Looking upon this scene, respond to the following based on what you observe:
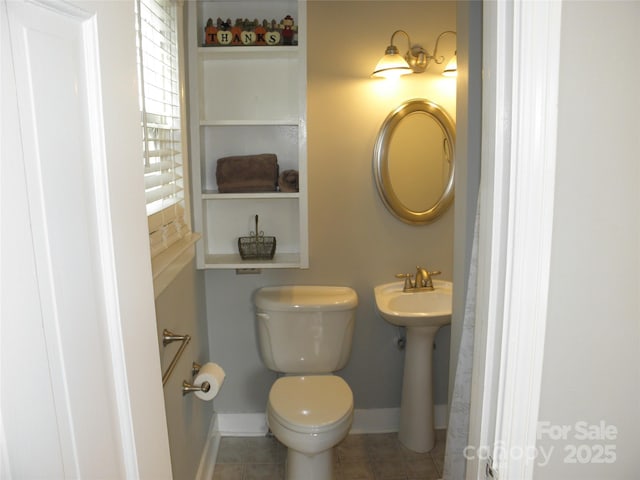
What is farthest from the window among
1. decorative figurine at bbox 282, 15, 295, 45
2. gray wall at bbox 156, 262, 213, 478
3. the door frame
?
the door frame

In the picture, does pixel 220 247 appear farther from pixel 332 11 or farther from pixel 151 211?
pixel 332 11

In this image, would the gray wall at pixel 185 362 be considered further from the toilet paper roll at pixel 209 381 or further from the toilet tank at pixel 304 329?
the toilet tank at pixel 304 329

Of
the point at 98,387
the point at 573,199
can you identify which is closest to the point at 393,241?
the point at 573,199

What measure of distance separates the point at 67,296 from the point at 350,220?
6.82ft

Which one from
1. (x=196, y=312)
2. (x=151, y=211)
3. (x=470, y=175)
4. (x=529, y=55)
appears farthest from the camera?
(x=196, y=312)

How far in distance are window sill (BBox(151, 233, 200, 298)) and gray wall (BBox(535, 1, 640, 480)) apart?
1027 millimetres

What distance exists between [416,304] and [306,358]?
1.96 feet

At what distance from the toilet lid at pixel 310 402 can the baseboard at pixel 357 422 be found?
0.56 m

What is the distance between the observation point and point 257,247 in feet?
8.11

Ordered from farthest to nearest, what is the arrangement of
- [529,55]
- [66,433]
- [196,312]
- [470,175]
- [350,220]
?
Result: [350,220], [196,312], [470,175], [529,55], [66,433]

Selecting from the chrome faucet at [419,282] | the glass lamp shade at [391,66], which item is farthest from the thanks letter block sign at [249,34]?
the chrome faucet at [419,282]

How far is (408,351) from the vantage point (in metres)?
2.77

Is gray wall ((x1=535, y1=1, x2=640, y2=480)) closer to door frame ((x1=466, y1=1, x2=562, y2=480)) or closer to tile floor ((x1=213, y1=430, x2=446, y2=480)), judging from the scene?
door frame ((x1=466, y1=1, x2=562, y2=480))

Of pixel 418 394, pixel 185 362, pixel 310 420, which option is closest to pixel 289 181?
pixel 185 362
